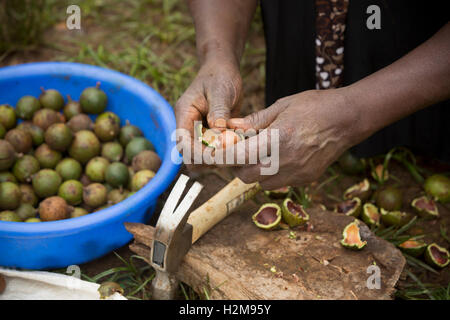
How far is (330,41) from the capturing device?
3098 mm

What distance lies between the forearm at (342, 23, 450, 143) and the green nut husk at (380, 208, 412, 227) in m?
1.16

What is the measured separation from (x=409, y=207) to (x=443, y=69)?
1.59 metres

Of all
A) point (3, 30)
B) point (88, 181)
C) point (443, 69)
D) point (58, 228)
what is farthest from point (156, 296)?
point (3, 30)

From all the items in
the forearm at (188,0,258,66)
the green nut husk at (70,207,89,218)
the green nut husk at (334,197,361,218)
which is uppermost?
the forearm at (188,0,258,66)

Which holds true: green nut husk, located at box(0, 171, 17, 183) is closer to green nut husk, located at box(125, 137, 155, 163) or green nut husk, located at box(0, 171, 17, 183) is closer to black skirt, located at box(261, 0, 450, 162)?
green nut husk, located at box(125, 137, 155, 163)

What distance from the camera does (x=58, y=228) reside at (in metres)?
2.50

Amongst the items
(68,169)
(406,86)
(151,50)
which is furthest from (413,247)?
(151,50)

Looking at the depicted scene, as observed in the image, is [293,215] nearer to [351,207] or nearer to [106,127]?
[351,207]

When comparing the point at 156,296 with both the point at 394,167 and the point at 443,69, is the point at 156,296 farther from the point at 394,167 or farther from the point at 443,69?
the point at 394,167

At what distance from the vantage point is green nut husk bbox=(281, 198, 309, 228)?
8.92ft

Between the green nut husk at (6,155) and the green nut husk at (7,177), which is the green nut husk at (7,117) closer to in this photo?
the green nut husk at (6,155)

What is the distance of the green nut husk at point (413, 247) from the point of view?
3066 mm

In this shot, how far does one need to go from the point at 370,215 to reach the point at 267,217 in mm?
974

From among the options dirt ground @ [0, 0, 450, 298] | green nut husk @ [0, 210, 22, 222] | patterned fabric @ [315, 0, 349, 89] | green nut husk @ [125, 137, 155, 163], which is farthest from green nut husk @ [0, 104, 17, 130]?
patterned fabric @ [315, 0, 349, 89]
